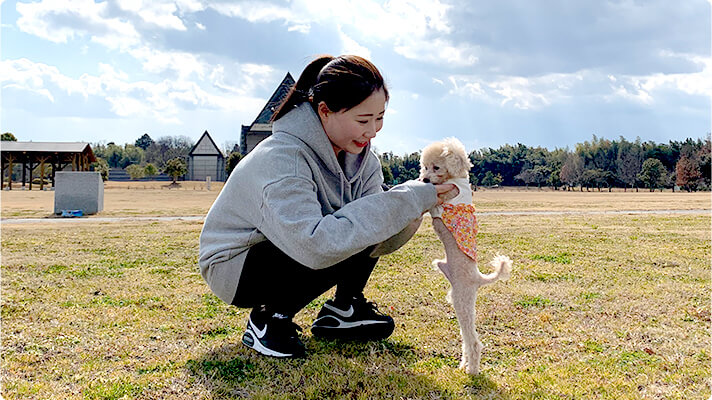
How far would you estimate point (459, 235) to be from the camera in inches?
108

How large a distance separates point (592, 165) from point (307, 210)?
217 ft

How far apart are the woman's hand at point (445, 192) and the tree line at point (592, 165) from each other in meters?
48.8

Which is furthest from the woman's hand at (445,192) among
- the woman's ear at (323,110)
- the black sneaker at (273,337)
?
the black sneaker at (273,337)

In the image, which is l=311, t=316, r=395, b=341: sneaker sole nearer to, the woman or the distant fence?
the woman

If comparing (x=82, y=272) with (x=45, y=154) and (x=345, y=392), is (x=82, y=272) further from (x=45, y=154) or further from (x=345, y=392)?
(x=45, y=154)

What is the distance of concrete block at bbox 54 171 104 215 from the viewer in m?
14.6

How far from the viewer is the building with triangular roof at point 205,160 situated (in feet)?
195

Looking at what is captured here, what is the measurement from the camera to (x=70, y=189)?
1464cm

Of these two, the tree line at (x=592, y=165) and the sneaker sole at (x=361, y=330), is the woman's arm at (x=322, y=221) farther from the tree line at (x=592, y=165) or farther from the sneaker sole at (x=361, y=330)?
the tree line at (x=592, y=165)

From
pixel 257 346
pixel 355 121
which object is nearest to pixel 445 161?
pixel 355 121

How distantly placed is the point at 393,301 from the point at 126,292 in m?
2.06

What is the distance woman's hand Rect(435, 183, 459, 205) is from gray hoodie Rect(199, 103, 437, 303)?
0.06m

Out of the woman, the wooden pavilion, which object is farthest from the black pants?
the wooden pavilion

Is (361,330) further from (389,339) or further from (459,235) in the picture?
(459,235)
